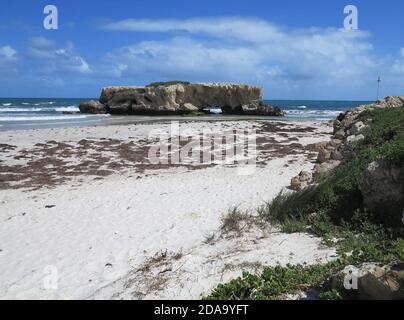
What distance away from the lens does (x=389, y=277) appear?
389 cm

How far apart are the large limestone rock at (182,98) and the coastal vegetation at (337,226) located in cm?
4171

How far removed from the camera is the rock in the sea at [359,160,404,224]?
239 inches

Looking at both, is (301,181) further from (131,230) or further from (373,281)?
(373,281)

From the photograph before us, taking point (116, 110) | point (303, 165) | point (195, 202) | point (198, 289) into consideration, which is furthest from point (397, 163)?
point (116, 110)

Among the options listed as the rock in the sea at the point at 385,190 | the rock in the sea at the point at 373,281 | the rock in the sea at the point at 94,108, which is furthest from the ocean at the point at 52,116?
the rock in the sea at the point at 373,281

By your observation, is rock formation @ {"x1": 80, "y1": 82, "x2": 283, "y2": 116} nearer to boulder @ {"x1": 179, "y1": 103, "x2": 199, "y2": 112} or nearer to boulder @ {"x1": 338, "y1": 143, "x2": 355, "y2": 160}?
boulder @ {"x1": 179, "y1": 103, "x2": 199, "y2": 112}

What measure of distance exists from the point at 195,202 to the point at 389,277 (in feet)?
19.4

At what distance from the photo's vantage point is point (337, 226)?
6.29m

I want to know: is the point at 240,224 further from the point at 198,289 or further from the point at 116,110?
the point at 116,110

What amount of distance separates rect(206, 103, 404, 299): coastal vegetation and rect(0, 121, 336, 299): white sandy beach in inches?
13.4

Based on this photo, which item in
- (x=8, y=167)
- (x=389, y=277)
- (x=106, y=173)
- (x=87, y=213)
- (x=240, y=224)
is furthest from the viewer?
(x=8, y=167)
